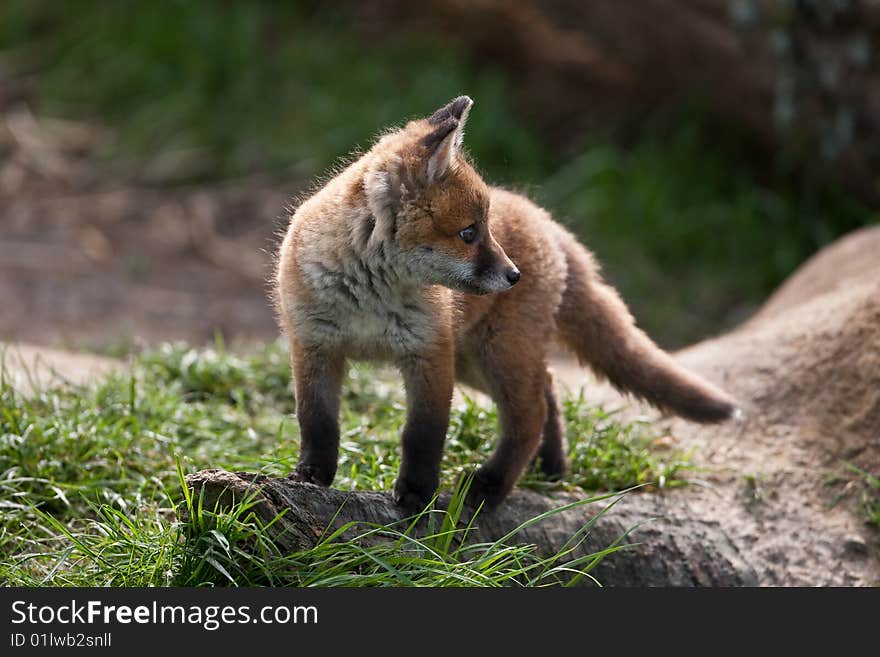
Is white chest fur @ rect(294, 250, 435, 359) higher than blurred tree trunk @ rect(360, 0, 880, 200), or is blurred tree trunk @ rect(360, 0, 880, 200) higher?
blurred tree trunk @ rect(360, 0, 880, 200)

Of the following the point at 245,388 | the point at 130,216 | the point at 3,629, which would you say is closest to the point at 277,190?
the point at 130,216

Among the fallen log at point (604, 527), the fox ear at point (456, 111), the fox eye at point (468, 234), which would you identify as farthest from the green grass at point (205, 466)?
the fox ear at point (456, 111)

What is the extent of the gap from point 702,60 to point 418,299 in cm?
700

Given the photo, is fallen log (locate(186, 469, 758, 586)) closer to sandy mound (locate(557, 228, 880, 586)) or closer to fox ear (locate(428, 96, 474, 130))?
sandy mound (locate(557, 228, 880, 586))

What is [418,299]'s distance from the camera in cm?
456

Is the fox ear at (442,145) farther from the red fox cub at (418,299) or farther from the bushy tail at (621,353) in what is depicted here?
the bushy tail at (621,353)

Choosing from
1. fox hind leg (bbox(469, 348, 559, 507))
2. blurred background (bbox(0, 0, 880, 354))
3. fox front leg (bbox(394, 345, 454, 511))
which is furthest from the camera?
blurred background (bbox(0, 0, 880, 354))

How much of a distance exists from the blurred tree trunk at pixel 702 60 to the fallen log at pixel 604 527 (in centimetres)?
556

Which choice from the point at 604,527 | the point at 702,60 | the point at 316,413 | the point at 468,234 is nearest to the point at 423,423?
the point at 316,413

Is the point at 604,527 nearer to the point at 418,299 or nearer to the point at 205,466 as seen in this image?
the point at 418,299

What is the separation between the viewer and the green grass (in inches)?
161

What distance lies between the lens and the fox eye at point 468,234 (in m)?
4.48

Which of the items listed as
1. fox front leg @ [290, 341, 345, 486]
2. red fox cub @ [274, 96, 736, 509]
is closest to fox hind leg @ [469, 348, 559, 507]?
red fox cub @ [274, 96, 736, 509]

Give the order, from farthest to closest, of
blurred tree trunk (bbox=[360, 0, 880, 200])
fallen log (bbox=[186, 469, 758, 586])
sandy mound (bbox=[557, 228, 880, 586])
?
blurred tree trunk (bbox=[360, 0, 880, 200])
sandy mound (bbox=[557, 228, 880, 586])
fallen log (bbox=[186, 469, 758, 586])
